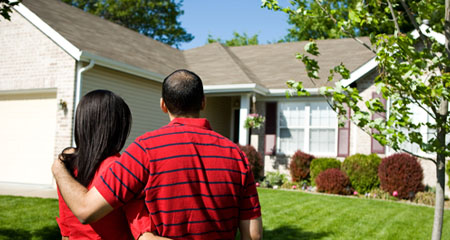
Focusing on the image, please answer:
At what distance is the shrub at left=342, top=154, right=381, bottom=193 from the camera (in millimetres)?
10883

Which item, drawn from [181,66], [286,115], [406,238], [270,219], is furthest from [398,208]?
[181,66]

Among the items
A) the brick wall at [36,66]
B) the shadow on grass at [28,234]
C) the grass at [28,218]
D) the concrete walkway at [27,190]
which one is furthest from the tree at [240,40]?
the shadow on grass at [28,234]

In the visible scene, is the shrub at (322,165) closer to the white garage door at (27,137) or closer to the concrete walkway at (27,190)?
the concrete walkway at (27,190)

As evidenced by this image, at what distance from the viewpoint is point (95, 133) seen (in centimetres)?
202

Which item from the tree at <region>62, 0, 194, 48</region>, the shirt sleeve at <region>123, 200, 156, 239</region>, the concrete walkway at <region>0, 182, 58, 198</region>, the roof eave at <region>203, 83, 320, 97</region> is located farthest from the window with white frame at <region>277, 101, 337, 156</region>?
the tree at <region>62, 0, 194, 48</region>

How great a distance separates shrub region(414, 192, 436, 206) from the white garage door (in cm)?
891

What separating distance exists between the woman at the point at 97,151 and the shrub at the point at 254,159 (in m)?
10.2

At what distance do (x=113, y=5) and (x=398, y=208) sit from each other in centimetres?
2597

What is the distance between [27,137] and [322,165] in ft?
25.9

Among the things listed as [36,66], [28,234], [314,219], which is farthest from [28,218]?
[36,66]

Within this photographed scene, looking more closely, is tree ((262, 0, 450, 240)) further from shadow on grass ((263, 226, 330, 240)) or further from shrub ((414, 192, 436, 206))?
shrub ((414, 192, 436, 206))

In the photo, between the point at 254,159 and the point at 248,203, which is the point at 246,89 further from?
the point at 248,203

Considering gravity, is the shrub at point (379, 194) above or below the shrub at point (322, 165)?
below

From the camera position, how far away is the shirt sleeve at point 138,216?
177 cm
